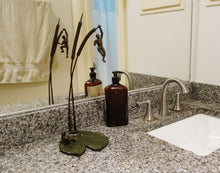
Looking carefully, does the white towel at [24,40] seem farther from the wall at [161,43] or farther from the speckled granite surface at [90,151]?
the wall at [161,43]

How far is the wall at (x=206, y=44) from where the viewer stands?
1.21 meters

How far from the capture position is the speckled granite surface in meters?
0.65

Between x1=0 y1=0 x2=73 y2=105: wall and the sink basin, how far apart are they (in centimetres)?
45

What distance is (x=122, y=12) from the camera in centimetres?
111

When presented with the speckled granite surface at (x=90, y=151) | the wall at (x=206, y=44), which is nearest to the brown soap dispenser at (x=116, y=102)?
the speckled granite surface at (x=90, y=151)

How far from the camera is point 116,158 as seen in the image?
2.28ft

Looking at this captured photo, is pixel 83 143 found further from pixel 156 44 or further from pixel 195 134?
pixel 156 44

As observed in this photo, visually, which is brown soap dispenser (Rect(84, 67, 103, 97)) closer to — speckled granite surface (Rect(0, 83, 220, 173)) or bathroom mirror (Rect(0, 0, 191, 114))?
speckled granite surface (Rect(0, 83, 220, 173))

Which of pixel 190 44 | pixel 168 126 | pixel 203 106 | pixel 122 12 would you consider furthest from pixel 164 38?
pixel 168 126

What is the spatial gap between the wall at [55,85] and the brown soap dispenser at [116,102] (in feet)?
0.62

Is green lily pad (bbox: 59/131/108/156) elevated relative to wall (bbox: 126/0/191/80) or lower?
lower

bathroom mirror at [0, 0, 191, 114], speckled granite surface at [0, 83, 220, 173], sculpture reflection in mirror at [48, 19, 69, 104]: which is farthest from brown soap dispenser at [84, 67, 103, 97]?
bathroom mirror at [0, 0, 191, 114]

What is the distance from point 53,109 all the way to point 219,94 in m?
0.92

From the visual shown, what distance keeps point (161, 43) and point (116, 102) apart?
1.98ft
